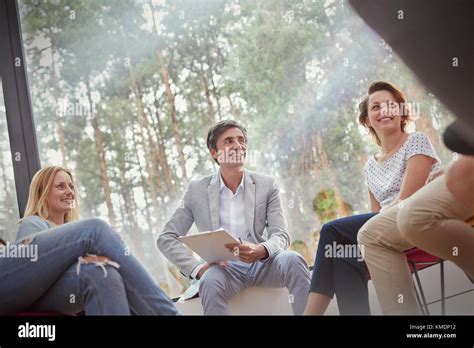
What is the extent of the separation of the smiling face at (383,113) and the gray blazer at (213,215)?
22.9 inches

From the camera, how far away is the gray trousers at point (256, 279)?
3.19 metres

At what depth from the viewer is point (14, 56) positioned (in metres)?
3.74

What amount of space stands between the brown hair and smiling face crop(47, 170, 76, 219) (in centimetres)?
150

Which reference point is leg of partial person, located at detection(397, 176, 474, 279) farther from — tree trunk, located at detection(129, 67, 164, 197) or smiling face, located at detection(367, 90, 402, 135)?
tree trunk, located at detection(129, 67, 164, 197)

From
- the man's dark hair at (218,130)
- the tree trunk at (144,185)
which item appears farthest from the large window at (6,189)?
the man's dark hair at (218,130)

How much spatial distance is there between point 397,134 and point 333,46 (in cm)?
59

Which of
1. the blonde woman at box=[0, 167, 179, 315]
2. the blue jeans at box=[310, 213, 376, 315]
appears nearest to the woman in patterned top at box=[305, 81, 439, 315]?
the blue jeans at box=[310, 213, 376, 315]

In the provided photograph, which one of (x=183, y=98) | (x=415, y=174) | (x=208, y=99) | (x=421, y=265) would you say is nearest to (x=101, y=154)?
(x=183, y=98)

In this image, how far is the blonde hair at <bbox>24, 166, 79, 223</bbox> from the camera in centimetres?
330

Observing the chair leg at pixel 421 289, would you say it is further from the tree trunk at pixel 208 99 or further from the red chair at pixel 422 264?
the tree trunk at pixel 208 99

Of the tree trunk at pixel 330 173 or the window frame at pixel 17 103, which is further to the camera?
the window frame at pixel 17 103

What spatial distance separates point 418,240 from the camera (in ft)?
10.1
